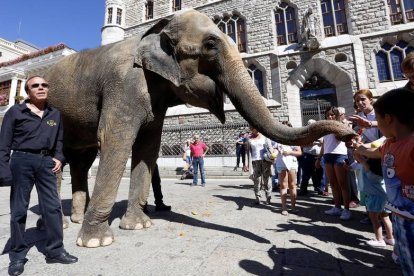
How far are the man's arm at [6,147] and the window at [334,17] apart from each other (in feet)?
62.7

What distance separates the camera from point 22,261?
2.19 meters

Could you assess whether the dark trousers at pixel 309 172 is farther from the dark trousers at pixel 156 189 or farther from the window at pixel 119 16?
the window at pixel 119 16

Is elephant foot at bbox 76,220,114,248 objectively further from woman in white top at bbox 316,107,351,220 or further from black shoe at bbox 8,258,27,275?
woman in white top at bbox 316,107,351,220

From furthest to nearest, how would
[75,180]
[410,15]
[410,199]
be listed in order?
[410,15] → [75,180] → [410,199]

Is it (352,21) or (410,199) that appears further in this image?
(352,21)

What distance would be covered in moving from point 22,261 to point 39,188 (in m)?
0.64

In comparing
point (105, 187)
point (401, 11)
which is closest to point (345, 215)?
point (105, 187)

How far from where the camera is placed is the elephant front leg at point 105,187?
2662mm

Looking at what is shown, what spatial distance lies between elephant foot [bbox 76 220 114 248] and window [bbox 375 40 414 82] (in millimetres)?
18280

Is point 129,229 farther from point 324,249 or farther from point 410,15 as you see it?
point 410,15

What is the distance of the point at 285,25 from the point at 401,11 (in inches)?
271

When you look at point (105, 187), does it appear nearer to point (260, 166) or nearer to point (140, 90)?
point (140, 90)

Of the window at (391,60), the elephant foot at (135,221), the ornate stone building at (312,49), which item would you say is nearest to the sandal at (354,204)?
the elephant foot at (135,221)

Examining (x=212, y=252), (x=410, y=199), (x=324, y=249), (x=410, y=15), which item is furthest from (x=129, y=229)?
(x=410, y=15)
